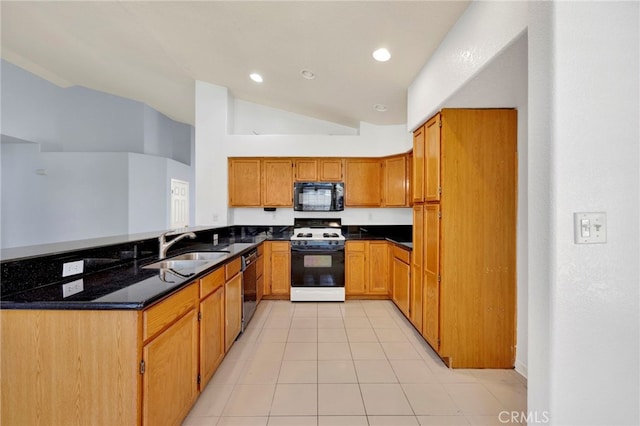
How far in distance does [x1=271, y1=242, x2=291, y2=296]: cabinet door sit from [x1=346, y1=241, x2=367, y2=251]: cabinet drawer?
847 mm

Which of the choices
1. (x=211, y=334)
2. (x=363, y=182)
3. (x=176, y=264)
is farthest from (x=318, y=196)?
(x=211, y=334)

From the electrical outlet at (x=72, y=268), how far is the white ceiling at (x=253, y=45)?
212 centimetres

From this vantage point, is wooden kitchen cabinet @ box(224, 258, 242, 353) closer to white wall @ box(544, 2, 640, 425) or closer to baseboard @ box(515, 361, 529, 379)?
white wall @ box(544, 2, 640, 425)

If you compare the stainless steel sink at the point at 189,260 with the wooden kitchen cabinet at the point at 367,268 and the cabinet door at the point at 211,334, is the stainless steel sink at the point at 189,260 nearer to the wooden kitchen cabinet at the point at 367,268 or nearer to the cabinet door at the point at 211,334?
the cabinet door at the point at 211,334

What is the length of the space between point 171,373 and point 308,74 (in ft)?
9.58

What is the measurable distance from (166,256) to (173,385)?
1166 millimetres

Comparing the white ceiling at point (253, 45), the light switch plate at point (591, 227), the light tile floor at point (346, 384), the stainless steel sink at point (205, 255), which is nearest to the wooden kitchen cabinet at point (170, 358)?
the light tile floor at point (346, 384)

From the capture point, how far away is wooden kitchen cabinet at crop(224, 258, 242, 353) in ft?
7.23

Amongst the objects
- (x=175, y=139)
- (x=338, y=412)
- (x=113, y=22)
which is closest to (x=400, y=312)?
(x=338, y=412)

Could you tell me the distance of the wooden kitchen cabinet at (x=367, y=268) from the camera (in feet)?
12.5

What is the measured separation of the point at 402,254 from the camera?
10.6ft

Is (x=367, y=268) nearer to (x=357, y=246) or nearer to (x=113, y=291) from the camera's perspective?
(x=357, y=246)

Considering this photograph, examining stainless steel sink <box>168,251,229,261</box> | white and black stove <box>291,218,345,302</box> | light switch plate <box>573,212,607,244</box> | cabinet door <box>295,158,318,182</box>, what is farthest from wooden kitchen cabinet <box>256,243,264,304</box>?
light switch plate <box>573,212,607,244</box>

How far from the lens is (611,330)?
105 centimetres
